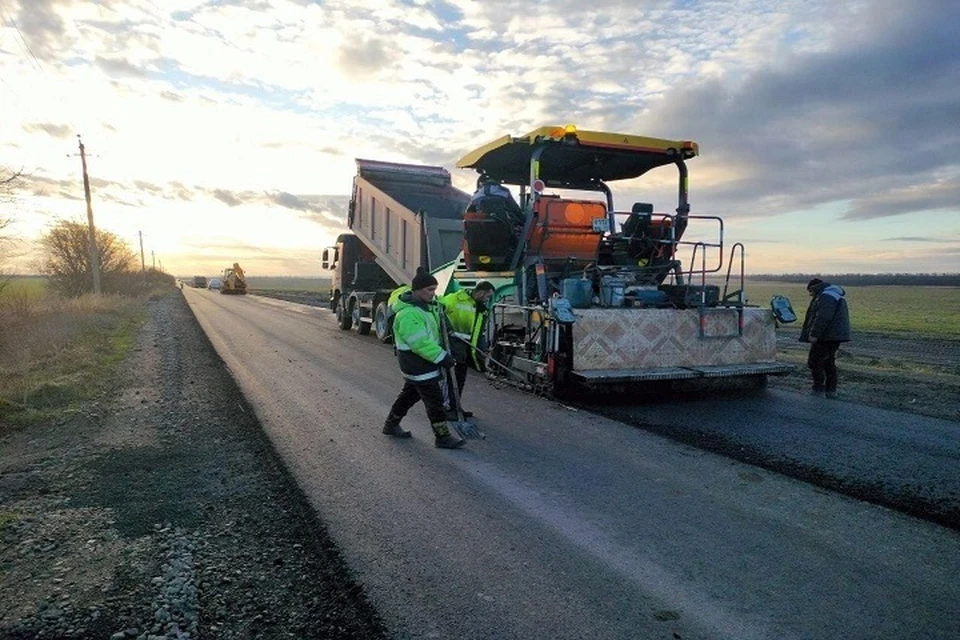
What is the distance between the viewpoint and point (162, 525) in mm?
3793

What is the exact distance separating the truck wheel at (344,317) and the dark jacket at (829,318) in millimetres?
11129

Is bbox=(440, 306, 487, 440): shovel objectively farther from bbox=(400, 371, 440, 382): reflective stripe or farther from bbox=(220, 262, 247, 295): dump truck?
bbox=(220, 262, 247, 295): dump truck

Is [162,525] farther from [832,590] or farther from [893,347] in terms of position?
[893,347]

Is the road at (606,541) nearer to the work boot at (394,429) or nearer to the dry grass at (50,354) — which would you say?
the work boot at (394,429)

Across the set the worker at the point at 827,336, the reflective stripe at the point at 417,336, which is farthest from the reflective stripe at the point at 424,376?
the worker at the point at 827,336

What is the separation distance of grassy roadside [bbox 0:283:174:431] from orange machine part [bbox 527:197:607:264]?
232 inches

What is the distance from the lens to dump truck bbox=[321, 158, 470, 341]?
12234 mm

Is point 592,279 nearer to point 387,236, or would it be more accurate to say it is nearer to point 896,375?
point 896,375

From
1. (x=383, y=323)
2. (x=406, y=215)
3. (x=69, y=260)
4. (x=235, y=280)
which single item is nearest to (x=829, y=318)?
(x=406, y=215)

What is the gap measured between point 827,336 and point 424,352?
5.42 meters

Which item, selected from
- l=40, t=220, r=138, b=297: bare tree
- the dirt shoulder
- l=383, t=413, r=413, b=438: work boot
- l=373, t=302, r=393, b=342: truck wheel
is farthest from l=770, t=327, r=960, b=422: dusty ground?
l=40, t=220, r=138, b=297: bare tree

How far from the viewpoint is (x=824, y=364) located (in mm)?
7996

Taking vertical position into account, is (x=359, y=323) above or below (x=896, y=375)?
above

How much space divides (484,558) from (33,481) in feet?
11.8
